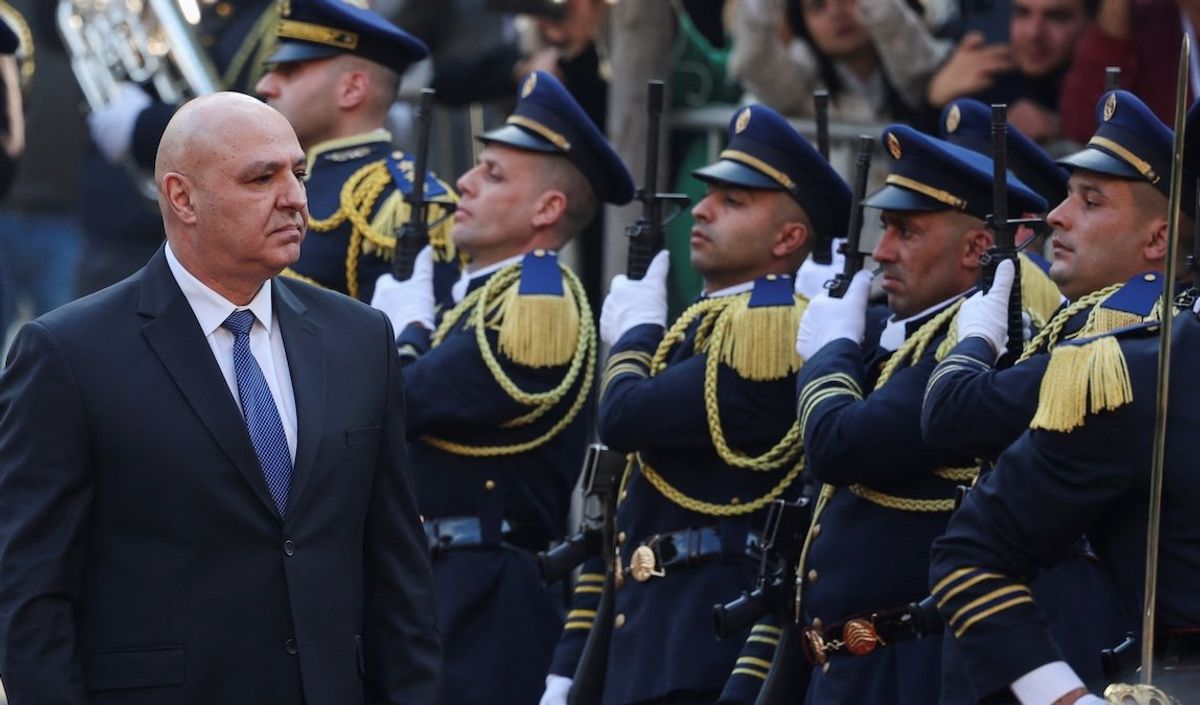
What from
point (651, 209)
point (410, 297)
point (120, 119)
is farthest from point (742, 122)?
point (120, 119)

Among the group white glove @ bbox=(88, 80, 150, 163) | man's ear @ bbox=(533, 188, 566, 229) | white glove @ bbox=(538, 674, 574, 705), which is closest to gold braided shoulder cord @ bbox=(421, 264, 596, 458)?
man's ear @ bbox=(533, 188, 566, 229)

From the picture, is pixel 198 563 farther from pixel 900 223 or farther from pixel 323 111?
pixel 323 111

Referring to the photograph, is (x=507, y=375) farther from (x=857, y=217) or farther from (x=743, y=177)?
(x=857, y=217)

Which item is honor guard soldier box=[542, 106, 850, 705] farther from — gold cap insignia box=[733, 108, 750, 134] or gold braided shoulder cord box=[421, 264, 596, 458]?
gold braided shoulder cord box=[421, 264, 596, 458]

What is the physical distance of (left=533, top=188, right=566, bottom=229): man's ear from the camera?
6.60 meters

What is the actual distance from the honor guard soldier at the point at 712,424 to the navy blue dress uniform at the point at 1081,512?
1.36m

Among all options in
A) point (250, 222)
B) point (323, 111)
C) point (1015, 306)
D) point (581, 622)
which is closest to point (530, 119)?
point (323, 111)

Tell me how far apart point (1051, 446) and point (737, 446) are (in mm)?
1611

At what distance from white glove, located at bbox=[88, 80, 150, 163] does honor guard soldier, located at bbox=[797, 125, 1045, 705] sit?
12.9 ft

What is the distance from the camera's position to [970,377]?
4.81 meters

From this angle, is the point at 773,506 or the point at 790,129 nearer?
the point at 773,506

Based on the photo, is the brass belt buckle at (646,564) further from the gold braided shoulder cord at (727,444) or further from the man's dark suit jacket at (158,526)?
the man's dark suit jacket at (158,526)

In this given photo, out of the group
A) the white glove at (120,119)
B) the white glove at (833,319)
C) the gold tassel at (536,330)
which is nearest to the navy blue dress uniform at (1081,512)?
the white glove at (833,319)

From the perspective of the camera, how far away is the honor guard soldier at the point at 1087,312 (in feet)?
15.4
